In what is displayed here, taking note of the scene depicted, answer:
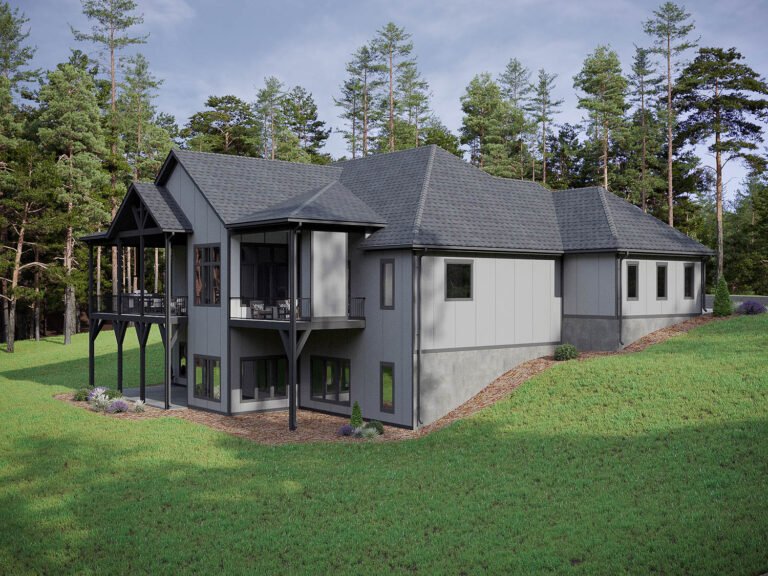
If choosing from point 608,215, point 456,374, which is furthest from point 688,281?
point 456,374

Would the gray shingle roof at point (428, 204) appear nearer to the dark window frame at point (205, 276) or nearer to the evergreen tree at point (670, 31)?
the dark window frame at point (205, 276)

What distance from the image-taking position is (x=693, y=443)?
15.1 m

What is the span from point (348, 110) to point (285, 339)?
142ft

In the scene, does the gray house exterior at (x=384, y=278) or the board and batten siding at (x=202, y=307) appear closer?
the gray house exterior at (x=384, y=278)

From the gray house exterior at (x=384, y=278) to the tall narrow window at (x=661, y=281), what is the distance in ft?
0.29

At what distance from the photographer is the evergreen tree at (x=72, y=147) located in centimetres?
4481

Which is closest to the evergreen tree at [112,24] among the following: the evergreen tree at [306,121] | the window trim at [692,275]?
the evergreen tree at [306,121]

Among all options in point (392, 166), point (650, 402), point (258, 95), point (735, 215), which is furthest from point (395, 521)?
point (735, 215)

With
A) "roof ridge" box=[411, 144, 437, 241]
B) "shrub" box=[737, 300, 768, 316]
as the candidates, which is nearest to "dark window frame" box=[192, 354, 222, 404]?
"roof ridge" box=[411, 144, 437, 241]

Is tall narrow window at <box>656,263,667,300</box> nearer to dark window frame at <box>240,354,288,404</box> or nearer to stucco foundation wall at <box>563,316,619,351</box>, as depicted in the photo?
stucco foundation wall at <box>563,316,619,351</box>

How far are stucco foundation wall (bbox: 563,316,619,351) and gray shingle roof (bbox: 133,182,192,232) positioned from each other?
1363 cm

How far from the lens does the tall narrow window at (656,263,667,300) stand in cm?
2572

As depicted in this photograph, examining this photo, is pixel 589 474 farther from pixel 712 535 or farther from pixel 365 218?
pixel 365 218

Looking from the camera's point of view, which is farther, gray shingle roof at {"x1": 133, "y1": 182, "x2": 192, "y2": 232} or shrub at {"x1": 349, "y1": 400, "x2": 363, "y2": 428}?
gray shingle roof at {"x1": 133, "y1": 182, "x2": 192, "y2": 232}
